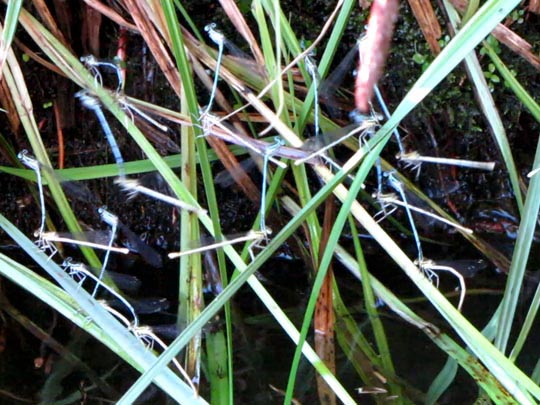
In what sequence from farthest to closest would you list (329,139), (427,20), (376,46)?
(427,20) → (329,139) → (376,46)

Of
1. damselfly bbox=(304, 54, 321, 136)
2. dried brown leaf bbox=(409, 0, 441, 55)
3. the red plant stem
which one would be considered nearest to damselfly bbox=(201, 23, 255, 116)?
damselfly bbox=(304, 54, 321, 136)

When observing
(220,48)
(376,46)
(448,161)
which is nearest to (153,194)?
(220,48)

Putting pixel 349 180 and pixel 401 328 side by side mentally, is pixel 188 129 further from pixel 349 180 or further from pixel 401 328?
pixel 401 328

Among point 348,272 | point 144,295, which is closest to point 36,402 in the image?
point 144,295

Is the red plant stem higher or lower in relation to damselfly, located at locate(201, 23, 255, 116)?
higher

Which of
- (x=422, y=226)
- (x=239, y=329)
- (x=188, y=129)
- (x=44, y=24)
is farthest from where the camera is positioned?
(x=422, y=226)

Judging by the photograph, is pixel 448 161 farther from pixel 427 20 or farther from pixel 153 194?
pixel 153 194

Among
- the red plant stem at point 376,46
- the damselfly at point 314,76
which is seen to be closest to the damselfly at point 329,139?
the damselfly at point 314,76

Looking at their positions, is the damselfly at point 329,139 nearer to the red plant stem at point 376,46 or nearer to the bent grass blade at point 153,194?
the bent grass blade at point 153,194

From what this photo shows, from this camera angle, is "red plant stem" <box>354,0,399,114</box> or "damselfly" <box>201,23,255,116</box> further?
"damselfly" <box>201,23,255,116</box>

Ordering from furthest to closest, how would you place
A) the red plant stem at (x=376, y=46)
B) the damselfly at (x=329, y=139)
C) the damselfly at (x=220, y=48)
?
the damselfly at (x=220, y=48), the damselfly at (x=329, y=139), the red plant stem at (x=376, y=46)

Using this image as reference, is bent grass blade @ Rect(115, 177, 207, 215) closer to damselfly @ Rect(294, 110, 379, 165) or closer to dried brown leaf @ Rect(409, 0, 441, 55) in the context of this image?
damselfly @ Rect(294, 110, 379, 165)
